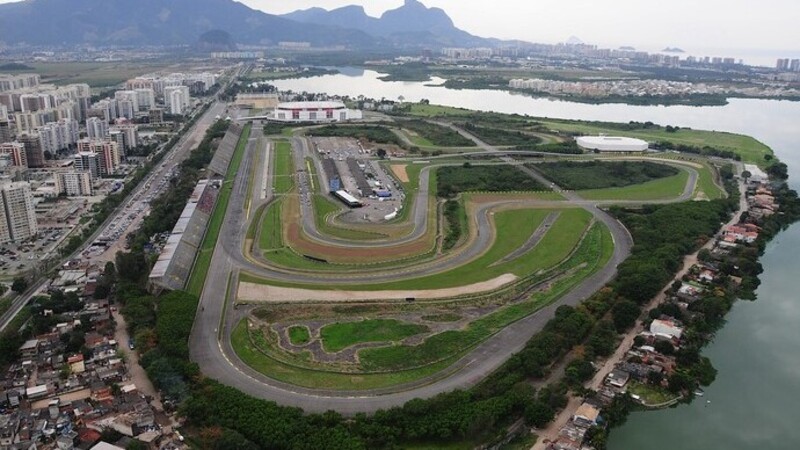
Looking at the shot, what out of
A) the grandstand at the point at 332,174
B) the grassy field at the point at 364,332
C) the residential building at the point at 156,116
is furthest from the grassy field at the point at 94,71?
the grassy field at the point at 364,332

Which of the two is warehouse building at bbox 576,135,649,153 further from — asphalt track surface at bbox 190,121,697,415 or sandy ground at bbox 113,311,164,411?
sandy ground at bbox 113,311,164,411

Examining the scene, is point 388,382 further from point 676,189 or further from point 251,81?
point 251,81

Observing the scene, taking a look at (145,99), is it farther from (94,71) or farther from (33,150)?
(94,71)

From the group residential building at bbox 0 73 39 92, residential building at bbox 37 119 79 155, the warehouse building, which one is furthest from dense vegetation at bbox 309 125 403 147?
residential building at bbox 0 73 39 92

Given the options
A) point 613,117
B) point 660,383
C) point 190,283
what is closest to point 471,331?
point 660,383

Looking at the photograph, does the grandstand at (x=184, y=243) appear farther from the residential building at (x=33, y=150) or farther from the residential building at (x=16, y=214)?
the residential building at (x=33, y=150)
